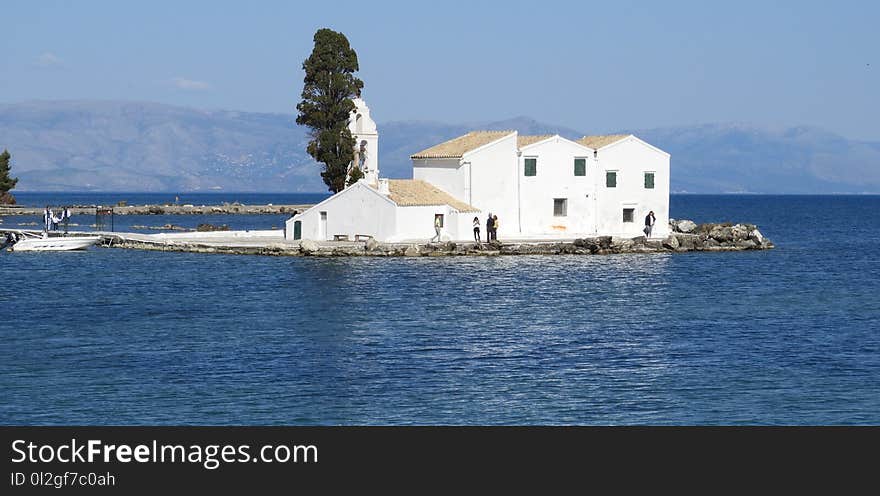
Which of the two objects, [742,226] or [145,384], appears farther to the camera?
[742,226]

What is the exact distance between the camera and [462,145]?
66500mm

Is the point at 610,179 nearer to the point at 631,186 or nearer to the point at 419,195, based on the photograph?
the point at 631,186

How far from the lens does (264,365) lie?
29.2 m

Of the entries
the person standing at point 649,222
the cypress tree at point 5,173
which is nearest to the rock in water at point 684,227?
the person standing at point 649,222

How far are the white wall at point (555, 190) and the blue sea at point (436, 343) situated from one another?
306 inches

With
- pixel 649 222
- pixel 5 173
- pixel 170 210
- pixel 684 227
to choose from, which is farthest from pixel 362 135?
pixel 170 210

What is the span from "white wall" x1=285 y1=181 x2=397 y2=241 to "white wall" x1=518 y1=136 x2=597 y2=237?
8.06 m

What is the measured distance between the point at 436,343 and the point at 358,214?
28785 mm

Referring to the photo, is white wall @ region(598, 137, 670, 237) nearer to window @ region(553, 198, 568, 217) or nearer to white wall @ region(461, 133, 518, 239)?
window @ region(553, 198, 568, 217)

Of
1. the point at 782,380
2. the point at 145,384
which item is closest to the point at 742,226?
the point at 782,380

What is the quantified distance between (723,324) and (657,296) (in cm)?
764

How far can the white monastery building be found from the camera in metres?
61.3
